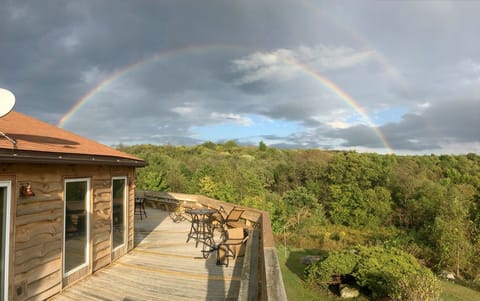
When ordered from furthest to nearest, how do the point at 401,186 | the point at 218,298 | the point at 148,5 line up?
the point at 401,186, the point at 148,5, the point at 218,298

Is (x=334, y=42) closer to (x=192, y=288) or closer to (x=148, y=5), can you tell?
(x=148, y=5)

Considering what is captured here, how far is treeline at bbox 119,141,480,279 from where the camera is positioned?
663 inches

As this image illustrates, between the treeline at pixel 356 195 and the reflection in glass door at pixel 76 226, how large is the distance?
11046mm

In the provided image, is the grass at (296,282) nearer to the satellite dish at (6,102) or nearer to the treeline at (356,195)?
the treeline at (356,195)

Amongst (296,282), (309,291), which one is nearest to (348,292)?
(309,291)

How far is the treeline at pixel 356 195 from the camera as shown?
1684 cm

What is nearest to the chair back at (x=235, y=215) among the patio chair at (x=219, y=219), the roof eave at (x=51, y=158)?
the patio chair at (x=219, y=219)

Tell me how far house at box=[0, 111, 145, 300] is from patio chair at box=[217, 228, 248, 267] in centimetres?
190

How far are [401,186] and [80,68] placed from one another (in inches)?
1237

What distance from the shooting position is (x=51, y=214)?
384 centimetres

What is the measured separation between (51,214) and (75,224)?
55 centimetres

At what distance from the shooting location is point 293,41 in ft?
47.2

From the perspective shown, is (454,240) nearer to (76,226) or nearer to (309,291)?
(309,291)

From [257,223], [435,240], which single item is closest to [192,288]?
[257,223]
